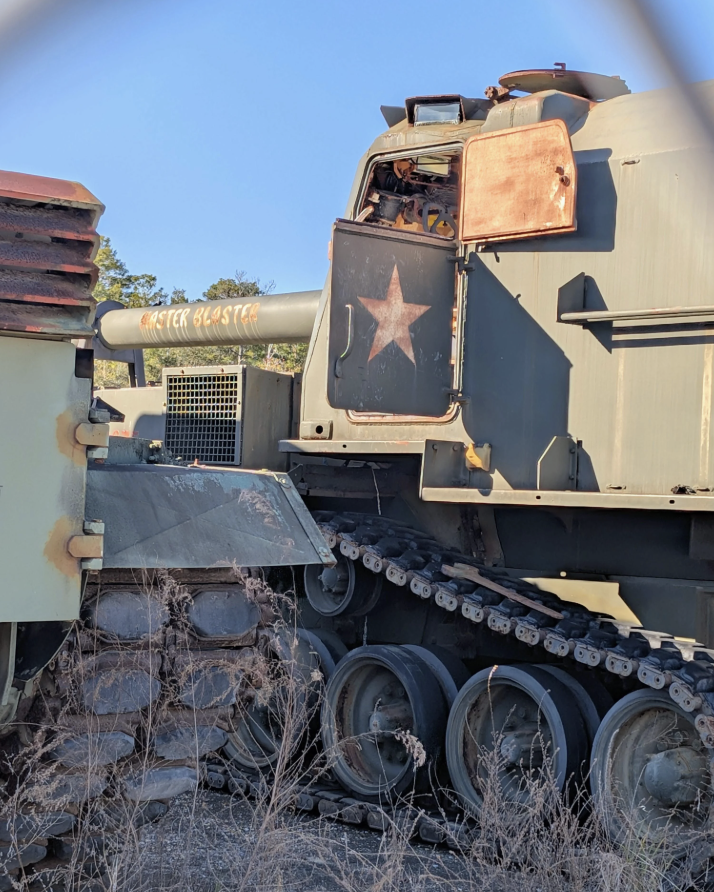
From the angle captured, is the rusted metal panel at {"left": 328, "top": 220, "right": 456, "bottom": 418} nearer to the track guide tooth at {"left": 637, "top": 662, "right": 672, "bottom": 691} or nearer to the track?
the track

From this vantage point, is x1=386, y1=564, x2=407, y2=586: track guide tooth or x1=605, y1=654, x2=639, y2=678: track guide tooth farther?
x1=386, y1=564, x2=407, y2=586: track guide tooth

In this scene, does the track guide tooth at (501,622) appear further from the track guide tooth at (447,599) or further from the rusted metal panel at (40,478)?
the rusted metal panel at (40,478)

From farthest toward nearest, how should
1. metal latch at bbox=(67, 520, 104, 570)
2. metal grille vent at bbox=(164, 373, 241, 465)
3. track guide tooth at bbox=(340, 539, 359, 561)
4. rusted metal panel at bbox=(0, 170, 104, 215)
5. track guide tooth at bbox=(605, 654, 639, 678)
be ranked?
metal grille vent at bbox=(164, 373, 241, 465) < track guide tooth at bbox=(340, 539, 359, 561) < track guide tooth at bbox=(605, 654, 639, 678) < metal latch at bbox=(67, 520, 104, 570) < rusted metal panel at bbox=(0, 170, 104, 215)

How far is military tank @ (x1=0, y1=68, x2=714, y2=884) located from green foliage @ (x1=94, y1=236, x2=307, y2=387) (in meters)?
8.58

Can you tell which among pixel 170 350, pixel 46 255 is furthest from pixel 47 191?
pixel 170 350

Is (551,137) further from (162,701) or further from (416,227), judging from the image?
(162,701)

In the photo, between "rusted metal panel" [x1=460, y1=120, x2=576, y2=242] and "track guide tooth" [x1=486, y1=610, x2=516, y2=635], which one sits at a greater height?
"rusted metal panel" [x1=460, y1=120, x2=576, y2=242]

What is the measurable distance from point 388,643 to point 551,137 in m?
3.01

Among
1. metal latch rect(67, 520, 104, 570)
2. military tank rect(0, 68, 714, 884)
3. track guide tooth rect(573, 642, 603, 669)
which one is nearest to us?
metal latch rect(67, 520, 104, 570)

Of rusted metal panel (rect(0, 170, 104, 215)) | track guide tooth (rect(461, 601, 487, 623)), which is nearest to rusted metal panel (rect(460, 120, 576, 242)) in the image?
track guide tooth (rect(461, 601, 487, 623))

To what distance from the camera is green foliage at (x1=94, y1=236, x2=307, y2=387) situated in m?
17.1

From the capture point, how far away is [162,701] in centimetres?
393

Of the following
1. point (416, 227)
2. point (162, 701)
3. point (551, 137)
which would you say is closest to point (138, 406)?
point (416, 227)

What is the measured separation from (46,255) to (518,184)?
3149 mm
